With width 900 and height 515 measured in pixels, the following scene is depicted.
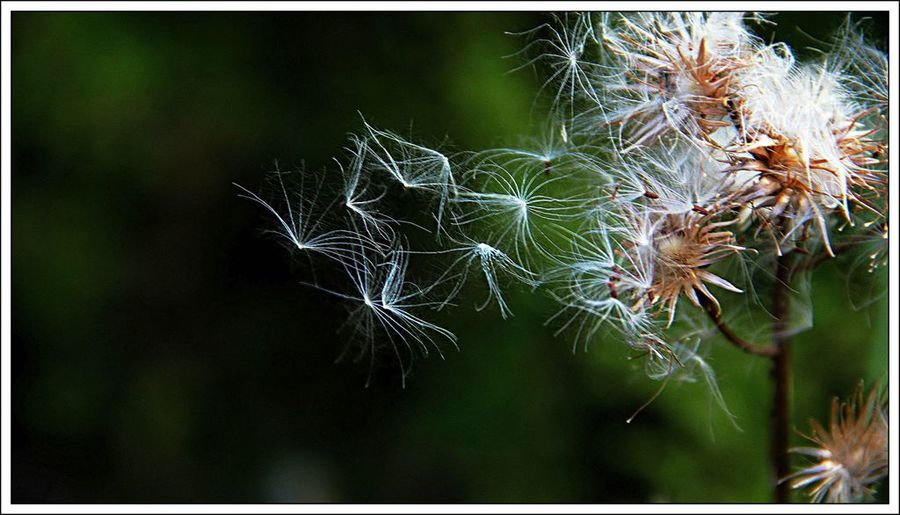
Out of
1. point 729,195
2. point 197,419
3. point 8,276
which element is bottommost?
point 197,419

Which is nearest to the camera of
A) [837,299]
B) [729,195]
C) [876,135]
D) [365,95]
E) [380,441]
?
[729,195]

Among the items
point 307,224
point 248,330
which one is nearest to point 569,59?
point 307,224

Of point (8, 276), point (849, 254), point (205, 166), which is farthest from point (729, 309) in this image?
point (8, 276)

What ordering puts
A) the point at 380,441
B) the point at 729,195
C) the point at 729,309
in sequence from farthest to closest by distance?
1. the point at 380,441
2. the point at 729,309
3. the point at 729,195

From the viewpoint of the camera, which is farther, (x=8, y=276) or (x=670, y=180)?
(x=8, y=276)

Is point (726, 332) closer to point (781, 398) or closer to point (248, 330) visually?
point (781, 398)

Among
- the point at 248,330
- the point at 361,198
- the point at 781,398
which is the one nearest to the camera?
the point at 361,198

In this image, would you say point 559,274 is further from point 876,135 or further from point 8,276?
point 8,276
